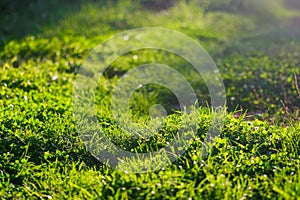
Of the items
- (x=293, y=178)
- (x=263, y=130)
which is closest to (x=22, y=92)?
(x=263, y=130)

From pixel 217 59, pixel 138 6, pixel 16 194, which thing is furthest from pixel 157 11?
pixel 16 194

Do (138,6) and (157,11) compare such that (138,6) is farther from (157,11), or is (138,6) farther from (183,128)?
(183,128)

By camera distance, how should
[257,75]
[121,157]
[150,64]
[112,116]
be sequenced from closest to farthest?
[121,157]
[112,116]
[257,75]
[150,64]

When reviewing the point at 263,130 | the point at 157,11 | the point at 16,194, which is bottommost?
the point at 16,194

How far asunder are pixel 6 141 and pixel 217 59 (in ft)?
14.0

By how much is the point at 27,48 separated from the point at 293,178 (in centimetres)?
520

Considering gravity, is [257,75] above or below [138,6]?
below

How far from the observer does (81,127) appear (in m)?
4.62

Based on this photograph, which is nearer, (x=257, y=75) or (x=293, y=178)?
(x=293, y=178)

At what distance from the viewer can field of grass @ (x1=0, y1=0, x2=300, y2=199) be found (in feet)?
11.9

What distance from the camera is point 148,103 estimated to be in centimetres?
594

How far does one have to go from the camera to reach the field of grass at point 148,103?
362 cm

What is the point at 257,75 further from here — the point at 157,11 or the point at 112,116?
the point at 157,11

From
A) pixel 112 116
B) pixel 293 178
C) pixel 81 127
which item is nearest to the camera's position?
pixel 293 178
